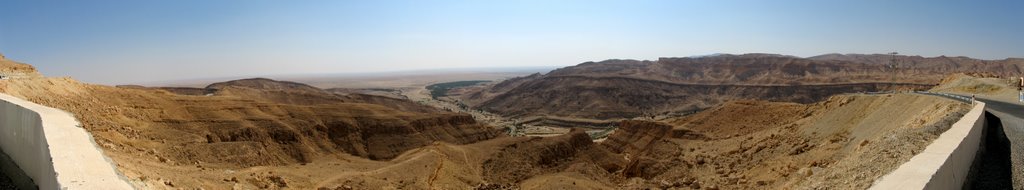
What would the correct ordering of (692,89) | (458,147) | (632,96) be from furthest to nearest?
(692,89) → (632,96) → (458,147)

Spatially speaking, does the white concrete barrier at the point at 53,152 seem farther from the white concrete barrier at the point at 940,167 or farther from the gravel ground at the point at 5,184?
the white concrete barrier at the point at 940,167

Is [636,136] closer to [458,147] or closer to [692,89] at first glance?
[458,147]

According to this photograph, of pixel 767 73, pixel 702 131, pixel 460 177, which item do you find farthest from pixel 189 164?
pixel 767 73

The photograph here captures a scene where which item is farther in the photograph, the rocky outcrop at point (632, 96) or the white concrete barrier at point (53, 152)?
the rocky outcrop at point (632, 96)

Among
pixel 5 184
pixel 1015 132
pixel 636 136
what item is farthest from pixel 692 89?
pixel 5 184

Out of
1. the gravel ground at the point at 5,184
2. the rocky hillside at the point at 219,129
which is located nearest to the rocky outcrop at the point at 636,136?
the rocky hillside at the point at 219,129

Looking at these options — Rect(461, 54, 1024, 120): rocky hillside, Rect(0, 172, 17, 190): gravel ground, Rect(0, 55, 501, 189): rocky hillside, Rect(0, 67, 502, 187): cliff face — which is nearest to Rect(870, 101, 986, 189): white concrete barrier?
Rect(0, 55, 501, 189): rocky hillside

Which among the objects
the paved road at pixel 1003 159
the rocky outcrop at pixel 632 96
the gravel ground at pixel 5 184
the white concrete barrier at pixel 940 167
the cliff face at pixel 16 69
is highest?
the cliff face at pixel 16 69
